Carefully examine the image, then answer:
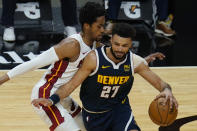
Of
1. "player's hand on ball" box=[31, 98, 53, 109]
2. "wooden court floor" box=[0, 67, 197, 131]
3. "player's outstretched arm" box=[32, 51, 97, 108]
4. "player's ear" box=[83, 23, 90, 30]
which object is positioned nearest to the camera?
"player's hand on ball" box=[31, 98, 53, 109]

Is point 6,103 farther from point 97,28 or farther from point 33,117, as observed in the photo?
point 97,28

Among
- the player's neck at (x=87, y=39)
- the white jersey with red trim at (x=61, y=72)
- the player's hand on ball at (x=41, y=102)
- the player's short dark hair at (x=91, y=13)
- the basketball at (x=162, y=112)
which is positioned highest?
the player's short dark hair at (x=91, y=13)

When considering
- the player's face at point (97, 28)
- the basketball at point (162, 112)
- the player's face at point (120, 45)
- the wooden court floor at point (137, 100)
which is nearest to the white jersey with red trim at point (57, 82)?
the player's face at point (97, 28)

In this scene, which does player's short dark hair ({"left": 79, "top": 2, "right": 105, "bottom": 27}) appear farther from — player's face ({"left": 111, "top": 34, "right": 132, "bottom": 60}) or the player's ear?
player's face ({"left": 111, "top": 34, "right": 132, "bottom": 60})

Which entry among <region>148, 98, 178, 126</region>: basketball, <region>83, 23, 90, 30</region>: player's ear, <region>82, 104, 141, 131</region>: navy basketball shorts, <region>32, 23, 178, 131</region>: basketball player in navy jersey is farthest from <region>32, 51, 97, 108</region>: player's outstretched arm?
<region>148, 98, 178, 126</region>: basketball

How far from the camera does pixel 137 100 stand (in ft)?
18.5

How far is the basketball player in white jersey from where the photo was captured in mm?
3586

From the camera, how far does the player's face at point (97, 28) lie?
3.61m

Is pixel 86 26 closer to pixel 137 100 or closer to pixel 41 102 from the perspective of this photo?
pixel 41 102

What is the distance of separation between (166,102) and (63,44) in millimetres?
886

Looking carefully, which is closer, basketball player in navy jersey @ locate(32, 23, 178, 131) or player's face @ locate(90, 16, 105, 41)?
basketball player in navy jersey @ locate(32, 23, 178, 131)

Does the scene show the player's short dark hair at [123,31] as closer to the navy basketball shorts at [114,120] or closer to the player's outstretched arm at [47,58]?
the player's outstretched arm at [47,58]

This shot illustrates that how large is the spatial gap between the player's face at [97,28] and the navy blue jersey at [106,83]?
11 centimetres

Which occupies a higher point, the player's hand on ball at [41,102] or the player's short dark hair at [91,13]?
the player's short dark hair at [91,13]
